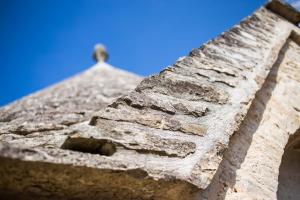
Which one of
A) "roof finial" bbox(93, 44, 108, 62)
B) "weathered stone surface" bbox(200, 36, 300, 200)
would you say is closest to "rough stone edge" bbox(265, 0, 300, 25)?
"weathered stone surface" bbox(200, 36, 300, 200)

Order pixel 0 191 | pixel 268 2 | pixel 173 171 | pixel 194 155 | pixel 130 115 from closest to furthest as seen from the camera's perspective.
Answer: pixel 0 191
pixel 173 171
pixel 194 155
pixel 130 115
pixel 268 2

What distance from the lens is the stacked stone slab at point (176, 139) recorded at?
1.19 meters

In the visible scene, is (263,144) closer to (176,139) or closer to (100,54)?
(176,139)

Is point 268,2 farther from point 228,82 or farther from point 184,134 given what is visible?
point 184,134

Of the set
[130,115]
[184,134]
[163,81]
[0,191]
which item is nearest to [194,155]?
[184,134]

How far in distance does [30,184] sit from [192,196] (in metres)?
0.60

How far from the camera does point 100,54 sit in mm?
10844

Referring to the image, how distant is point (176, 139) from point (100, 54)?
9.61m

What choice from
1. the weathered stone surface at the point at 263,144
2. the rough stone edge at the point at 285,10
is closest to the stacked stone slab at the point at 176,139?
the weathered stone surface at the point at 263,144

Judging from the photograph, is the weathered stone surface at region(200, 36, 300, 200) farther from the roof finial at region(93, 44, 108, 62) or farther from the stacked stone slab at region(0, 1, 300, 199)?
the roof finial at region(93, 44, 108, 62)

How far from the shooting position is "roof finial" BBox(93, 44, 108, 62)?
10.6 metres

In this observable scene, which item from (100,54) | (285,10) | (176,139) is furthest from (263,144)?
(100,54)

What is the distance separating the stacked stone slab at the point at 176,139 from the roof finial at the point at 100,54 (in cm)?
803

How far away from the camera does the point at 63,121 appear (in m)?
2.64
